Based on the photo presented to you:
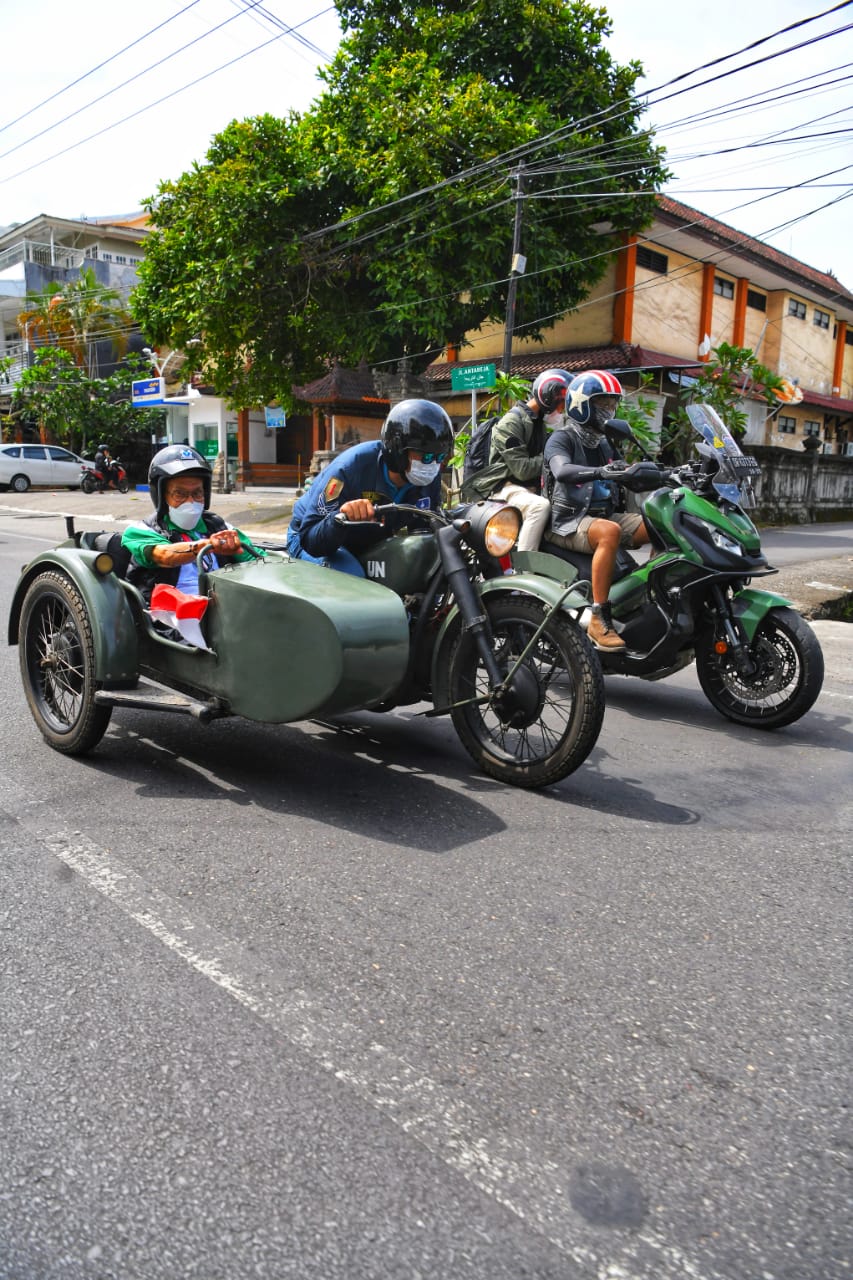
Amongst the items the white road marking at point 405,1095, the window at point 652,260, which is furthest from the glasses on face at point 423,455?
the window at point 652,260

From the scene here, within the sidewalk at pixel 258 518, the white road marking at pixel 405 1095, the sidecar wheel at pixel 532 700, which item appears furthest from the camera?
the sidewalk at pixel 258 518

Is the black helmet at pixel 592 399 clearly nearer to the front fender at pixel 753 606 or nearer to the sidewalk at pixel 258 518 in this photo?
the front fender at pixel 753 606

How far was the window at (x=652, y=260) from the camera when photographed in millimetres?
22656

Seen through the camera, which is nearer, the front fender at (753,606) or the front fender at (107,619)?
the front fender at (107,619)

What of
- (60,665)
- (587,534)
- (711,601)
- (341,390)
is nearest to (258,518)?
(341,390)

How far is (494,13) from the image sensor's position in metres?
17.2

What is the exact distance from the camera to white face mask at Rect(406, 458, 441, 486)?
4.23 meters

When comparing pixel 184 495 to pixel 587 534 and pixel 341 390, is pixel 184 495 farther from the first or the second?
pixel 341 390

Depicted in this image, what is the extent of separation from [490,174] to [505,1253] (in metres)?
17.0

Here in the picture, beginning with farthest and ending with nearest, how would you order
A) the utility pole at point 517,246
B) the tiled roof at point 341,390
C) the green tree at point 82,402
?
1. the green tree at point 82,402
2. the tiled roof at point 341,390
3. the utility pole at point 517,246

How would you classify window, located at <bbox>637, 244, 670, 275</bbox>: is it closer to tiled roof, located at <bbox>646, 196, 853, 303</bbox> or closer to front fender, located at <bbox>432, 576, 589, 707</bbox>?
tiled roof, located at <bbox>646, 196, 853, 303</bbox>

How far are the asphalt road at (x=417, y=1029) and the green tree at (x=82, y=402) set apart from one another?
3361 centimetres

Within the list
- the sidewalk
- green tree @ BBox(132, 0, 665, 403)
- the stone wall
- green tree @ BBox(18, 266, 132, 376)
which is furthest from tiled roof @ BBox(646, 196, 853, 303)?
green tree @ BBox(18, 266, 132, 376)

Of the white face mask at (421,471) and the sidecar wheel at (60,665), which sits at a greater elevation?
the white face mask at (421,471)
